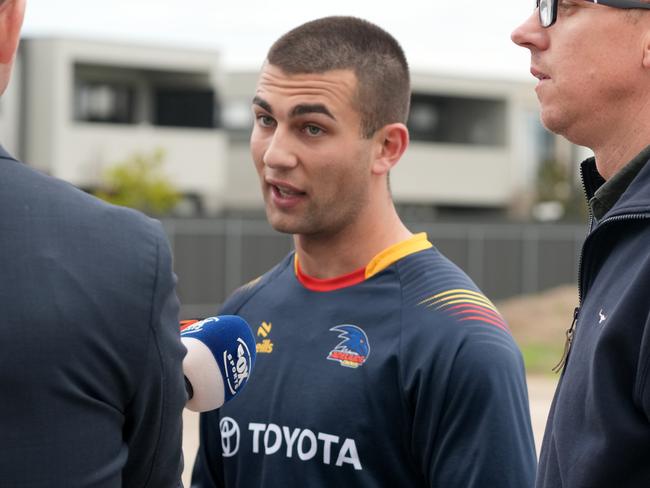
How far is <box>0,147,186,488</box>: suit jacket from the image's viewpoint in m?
2.13

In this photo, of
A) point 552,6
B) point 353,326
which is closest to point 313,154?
point 353,326

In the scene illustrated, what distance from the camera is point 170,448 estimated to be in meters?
2.40

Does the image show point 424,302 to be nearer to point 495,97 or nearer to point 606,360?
point 606,360

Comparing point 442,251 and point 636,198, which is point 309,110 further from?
point 442,251

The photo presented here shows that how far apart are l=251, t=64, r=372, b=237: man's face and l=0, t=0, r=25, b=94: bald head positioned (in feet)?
5.27

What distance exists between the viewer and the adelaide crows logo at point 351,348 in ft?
11.8

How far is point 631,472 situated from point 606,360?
231mm

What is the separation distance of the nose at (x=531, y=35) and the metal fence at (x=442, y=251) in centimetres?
2400

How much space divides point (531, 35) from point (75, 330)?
54.7 inches

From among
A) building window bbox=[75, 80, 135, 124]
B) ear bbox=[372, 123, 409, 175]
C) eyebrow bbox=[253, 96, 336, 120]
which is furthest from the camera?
building window bbox=[75, 80, 135, 124]

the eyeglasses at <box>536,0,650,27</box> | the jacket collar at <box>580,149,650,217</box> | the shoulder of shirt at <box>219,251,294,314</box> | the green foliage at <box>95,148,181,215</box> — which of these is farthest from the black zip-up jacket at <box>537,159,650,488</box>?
the green foliage at <box>95,148,181,215</box>

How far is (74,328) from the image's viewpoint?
215cm

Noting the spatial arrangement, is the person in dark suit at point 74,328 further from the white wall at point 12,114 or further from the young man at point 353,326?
the white wall at point 12,114

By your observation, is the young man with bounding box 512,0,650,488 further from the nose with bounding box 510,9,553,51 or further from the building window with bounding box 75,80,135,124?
the building window with bounding box 75,80,135,124
